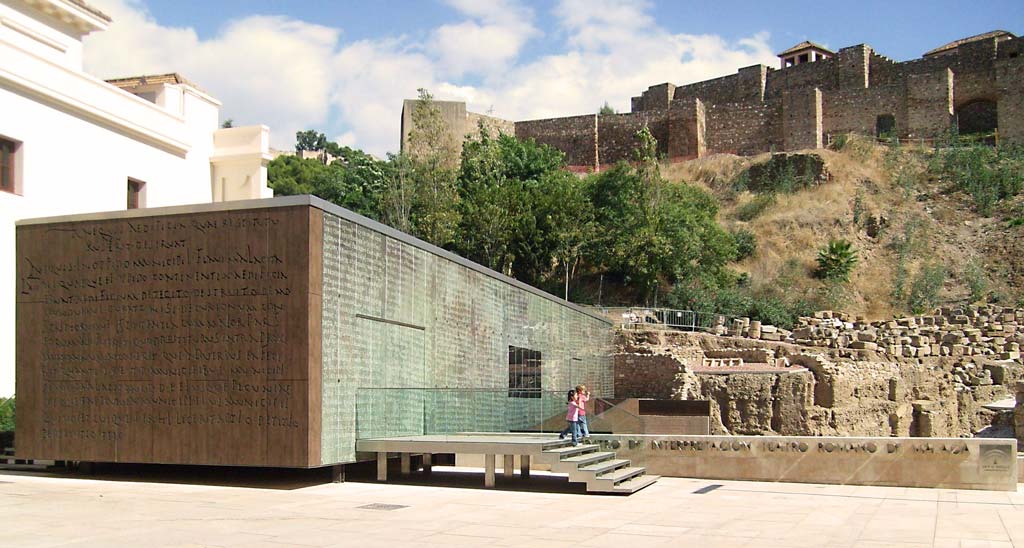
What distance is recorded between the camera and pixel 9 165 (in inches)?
859

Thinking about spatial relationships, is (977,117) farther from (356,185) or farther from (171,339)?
(171,339)

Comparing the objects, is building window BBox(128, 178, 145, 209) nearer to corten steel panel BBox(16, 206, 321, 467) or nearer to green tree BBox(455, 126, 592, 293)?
corten steel panel BBox(16, 206, 321, 467)

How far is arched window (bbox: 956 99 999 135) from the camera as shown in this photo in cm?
5456

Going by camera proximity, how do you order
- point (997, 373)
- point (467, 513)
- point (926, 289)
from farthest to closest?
point (926, 289) → point (997, 373) → point (467, 513)

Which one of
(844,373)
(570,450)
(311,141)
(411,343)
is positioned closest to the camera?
(570,450)

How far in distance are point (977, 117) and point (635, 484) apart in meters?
47.3

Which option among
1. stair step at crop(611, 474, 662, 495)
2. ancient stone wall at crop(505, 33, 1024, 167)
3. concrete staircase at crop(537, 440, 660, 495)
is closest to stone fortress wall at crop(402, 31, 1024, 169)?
ancient stone wall at crop(505, 33, 1024, 167)

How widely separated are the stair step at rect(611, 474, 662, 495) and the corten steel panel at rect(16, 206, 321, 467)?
4.56m

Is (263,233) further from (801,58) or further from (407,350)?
(801,58)

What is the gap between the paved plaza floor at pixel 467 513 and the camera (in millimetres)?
10656

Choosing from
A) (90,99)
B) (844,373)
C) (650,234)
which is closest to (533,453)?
(90,99)

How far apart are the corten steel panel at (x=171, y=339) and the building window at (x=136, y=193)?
9.44 metres

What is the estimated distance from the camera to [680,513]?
13.0m

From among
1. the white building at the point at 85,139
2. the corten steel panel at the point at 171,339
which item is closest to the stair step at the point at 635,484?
the corten steel panel at the point at 171,339
